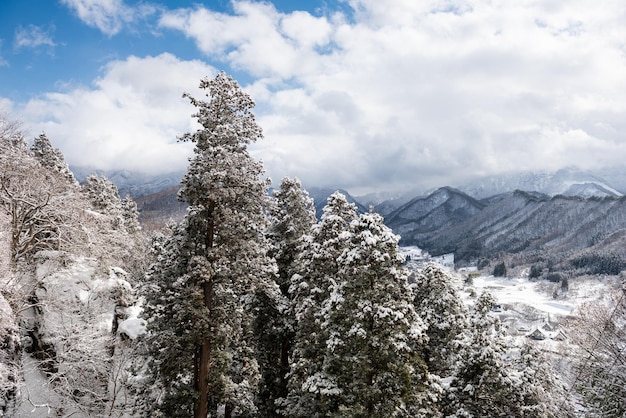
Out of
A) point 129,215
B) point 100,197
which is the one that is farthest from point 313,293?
point 129,215

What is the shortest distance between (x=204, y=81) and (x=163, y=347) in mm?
10496

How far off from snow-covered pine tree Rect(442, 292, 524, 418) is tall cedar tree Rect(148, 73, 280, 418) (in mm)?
8933

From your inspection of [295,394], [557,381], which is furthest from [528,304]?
[295,394]

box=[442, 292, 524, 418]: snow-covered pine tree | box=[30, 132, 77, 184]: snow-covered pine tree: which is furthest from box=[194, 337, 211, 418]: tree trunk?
box=[30, 132, 77, 184]: snow-covered pine tree

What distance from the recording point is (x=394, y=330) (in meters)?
14.0

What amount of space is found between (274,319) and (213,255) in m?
7.69

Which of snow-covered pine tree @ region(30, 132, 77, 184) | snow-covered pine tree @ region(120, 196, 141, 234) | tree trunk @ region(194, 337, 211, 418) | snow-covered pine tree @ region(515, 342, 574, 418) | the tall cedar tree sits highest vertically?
snow-covered pine tree @ region(30, 132, 77, 184)

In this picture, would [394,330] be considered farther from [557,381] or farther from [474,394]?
[557,381]

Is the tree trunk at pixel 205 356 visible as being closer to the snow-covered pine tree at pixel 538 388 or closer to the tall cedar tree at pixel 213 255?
the tall cedar tree at pixel 213 255

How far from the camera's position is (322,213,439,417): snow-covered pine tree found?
13.8 meters

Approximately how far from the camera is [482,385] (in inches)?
647

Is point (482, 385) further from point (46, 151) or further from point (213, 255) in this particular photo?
point (46, 151)

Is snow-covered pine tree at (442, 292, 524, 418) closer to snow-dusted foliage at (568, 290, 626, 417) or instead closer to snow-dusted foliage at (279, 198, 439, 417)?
snow-dusted foliage at (279, 198, 439, 417)

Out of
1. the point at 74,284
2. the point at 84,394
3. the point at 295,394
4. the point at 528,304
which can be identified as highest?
the point at 74,284
